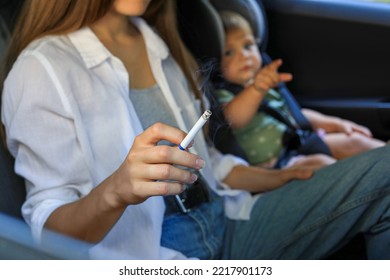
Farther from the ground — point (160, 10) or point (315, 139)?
point (160, 10)

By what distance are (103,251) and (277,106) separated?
0.69 meters

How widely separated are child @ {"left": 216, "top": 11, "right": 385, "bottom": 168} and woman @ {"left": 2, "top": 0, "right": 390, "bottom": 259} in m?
0.12

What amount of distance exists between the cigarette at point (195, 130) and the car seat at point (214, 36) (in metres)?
0.22

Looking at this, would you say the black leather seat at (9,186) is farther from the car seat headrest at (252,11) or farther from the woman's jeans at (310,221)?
the car seat headrest at (252,11)

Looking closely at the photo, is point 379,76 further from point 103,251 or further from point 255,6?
point 103,251

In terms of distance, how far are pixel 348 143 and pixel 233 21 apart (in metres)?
0.35

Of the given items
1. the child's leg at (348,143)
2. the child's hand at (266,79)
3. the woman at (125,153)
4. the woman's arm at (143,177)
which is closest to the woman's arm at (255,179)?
the woman at (125,153)

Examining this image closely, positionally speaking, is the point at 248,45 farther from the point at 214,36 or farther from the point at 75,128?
the point at 75,128

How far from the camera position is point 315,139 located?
1.46 meters

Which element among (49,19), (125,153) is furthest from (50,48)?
(125,153)

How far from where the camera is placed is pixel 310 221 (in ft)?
3.64

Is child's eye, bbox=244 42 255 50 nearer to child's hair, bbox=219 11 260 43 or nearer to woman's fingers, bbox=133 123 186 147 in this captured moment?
child's hair, bbox=219 11 260 43

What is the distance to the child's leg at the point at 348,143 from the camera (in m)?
1.45
